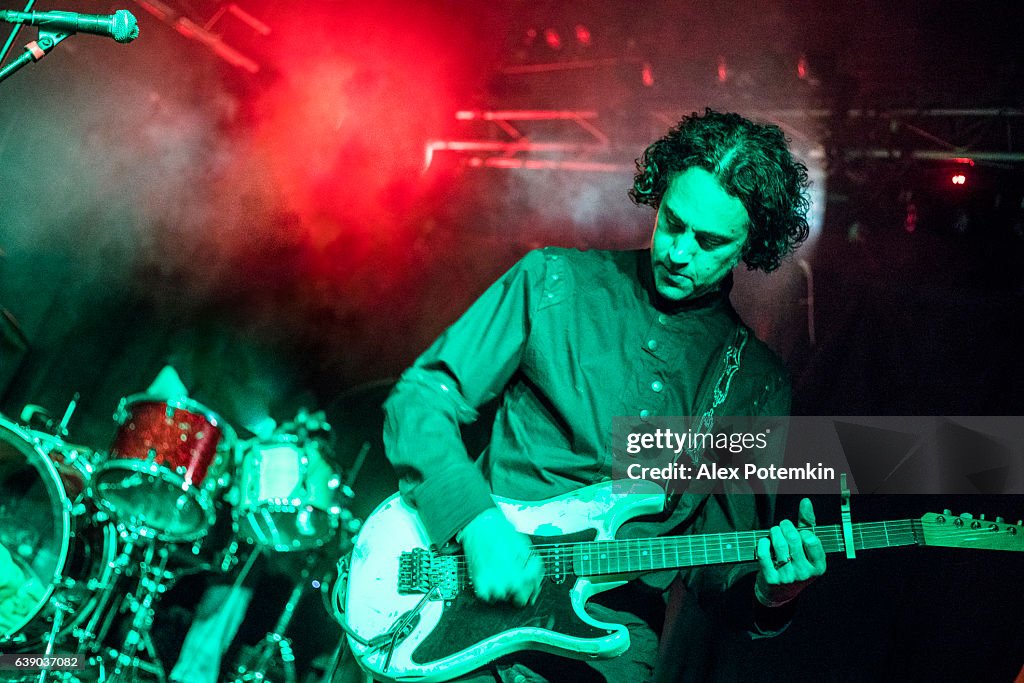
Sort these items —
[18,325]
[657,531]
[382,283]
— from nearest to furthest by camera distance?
[657,531], [18,325], [382,283]

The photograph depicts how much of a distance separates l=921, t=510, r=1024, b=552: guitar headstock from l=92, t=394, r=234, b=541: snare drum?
125 inches

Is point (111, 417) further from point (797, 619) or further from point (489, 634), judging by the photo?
point (797, 619)

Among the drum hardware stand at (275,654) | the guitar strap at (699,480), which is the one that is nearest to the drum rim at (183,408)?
the drum hardware stand at (275,654)

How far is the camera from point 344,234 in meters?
4.81

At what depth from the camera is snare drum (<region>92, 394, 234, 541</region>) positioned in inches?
146

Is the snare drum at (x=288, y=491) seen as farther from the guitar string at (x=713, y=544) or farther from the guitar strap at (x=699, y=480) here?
the guitar strap at (x=699, y=480)

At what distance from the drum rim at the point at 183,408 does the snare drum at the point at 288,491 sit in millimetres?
146

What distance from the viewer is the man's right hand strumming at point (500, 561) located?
2.16m

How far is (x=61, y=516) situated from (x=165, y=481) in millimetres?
454

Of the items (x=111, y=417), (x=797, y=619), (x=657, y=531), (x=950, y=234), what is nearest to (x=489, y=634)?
(x=657, y=531)

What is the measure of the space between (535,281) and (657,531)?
932 mm

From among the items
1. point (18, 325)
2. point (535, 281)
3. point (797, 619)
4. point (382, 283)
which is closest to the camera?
point (535, 281)
